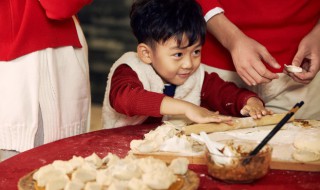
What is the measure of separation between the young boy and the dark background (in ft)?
11.5

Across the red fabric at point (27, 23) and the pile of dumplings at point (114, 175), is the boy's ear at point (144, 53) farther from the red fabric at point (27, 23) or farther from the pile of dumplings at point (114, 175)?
the pile of dumplings at point (114, 175)

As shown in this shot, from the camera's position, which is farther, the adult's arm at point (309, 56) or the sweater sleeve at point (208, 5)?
the sweater sleeve at point (208, 5)

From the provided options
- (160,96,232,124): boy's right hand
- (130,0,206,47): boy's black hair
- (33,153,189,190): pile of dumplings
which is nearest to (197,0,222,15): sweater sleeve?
(130,0,206,47): boy's black hair

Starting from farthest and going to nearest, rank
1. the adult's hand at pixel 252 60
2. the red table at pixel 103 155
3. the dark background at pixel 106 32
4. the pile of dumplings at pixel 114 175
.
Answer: the dark background at pixel 106 32 < the adult's hand at pixel 252 60 < the red table at pixel 103 155 < the pile of dumplings at pixel 114 175

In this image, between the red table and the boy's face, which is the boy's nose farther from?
the red table

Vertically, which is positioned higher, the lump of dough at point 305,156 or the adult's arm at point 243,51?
the adult's arm at point 243,51

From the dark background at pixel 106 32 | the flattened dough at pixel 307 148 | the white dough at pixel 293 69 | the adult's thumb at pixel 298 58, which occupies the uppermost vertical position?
the adult's thumb at pixel 298 58

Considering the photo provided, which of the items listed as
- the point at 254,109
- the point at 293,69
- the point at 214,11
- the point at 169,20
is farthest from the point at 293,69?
the point at 169,20

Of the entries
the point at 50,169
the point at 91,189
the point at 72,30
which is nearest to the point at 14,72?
the point at 72,30

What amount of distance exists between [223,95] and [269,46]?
1.04 feet

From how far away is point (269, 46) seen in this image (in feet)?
8.45

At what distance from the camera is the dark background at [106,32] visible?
6.04 metres

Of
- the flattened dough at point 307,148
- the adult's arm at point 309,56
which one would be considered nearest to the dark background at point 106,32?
the adult's arm at point 309,56

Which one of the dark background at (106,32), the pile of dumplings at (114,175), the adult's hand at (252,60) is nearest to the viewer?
the pile of dumplings at (114,175)
